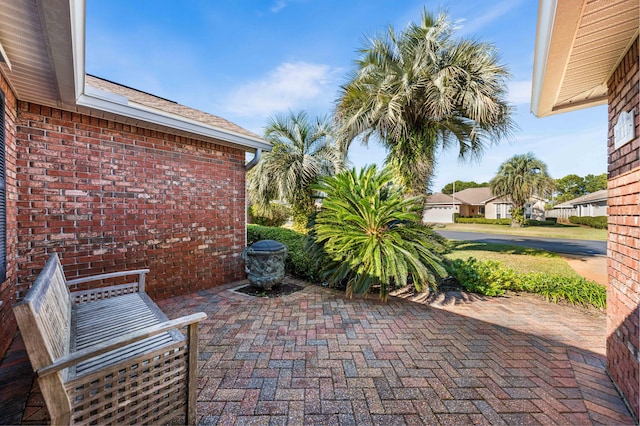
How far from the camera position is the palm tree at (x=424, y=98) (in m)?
5.85

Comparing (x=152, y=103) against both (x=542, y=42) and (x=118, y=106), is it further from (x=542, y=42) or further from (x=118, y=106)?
(x=542, y=42)

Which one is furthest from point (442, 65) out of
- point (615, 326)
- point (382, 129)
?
point (615, 326)

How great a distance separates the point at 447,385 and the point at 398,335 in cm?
91

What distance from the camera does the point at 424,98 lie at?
621cm

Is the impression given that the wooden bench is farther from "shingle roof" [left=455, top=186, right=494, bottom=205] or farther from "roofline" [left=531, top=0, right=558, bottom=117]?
"shingle roof" [left=455, top=186, right=494, bottom=205]

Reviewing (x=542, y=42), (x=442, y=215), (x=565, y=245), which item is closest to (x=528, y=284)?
(x=542, y=42)

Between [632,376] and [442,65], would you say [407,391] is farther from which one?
[442,65]

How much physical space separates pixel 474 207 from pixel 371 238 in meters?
41.5

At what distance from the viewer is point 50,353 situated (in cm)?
125

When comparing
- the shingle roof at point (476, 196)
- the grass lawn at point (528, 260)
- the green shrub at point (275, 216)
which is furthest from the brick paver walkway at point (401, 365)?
the shingle roof at point (476, 196)

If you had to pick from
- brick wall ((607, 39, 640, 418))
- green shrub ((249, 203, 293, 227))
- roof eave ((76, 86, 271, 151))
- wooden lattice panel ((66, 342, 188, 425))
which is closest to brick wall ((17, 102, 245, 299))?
roof eave ((76, 86, 271, 151))

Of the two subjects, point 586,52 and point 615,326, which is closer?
point 586,52

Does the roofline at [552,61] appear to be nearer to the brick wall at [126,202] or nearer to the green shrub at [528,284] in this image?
the green shrub at [528,284]

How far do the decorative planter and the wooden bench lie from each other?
7.77 feet
